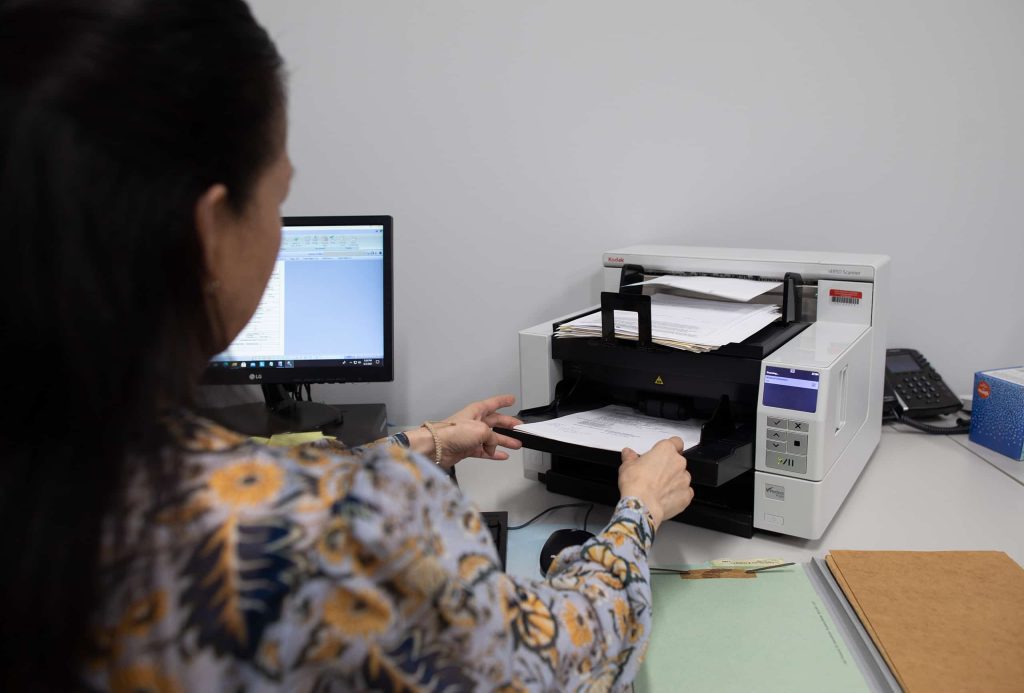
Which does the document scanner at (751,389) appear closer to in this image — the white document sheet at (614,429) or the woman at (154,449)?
the white document sheet at (614,429)

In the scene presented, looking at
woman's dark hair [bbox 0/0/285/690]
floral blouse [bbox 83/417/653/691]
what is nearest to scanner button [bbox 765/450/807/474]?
floral blouse [bbox 83/417/653/691]

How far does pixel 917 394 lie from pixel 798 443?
53 centimetres

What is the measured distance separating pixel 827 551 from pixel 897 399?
0.48m

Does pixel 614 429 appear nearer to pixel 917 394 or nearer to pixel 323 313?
pixel 323 313

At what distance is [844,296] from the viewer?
1198mm

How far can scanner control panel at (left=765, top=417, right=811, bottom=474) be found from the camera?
0.99 meters

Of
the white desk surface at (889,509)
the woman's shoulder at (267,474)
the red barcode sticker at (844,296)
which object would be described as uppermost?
the red barcode sticker at (844,296)

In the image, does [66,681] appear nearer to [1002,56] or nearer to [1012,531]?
[1012,531]

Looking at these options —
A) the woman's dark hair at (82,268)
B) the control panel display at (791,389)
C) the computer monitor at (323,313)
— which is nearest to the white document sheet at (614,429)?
the control panel display at (791,389)

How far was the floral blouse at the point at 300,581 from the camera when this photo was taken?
430 millimetres

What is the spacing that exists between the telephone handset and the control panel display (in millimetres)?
505

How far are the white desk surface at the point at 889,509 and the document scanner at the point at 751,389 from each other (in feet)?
0.08

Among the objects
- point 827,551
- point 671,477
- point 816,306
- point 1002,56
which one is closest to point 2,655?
point 671,477

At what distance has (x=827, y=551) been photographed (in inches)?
40.3
